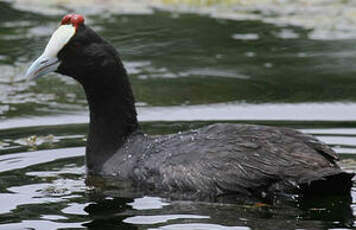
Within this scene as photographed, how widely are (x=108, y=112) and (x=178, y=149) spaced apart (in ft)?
3.29

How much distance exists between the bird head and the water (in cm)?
90

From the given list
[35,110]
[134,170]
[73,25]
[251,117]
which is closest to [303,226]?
[134,170]

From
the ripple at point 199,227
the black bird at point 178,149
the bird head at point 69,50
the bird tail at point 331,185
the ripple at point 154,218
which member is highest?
the bird head at point 69,50

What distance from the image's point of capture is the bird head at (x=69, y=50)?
826 centimetres

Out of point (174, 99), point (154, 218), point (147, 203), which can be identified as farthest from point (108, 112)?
point (174, 99)

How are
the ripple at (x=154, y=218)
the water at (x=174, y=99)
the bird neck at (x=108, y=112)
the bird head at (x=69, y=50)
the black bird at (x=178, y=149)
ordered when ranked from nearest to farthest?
the ripple at (x=154, y=218) → the water at (x=174, y=99) → the black bird at (x=178, y=149) → the bird head at (x=69, y=50) → the bird neck at (x=108, y=112)

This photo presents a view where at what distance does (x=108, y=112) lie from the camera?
8.52m

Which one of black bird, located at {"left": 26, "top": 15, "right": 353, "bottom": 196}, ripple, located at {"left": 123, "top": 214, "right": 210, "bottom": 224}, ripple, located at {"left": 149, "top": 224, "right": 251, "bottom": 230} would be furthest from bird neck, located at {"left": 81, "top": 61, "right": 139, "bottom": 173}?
ripple, located at {"left": 149, "top": 224, "right": 251, "bottom": 230}

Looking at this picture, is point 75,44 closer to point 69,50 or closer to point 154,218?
point 69,50

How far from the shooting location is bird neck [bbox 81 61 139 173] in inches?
332

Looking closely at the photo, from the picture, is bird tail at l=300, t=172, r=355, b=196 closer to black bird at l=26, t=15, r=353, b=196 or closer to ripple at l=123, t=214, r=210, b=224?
black bird at l=26, t=15, r=353, b=196

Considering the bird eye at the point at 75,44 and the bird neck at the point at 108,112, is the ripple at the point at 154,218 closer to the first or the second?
the bird neck at the point at 108,112

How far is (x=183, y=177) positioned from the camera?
24.9 feet

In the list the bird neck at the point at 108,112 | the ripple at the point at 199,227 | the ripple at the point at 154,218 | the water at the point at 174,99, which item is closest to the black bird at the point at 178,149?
the bird neck at the point at 108,112
